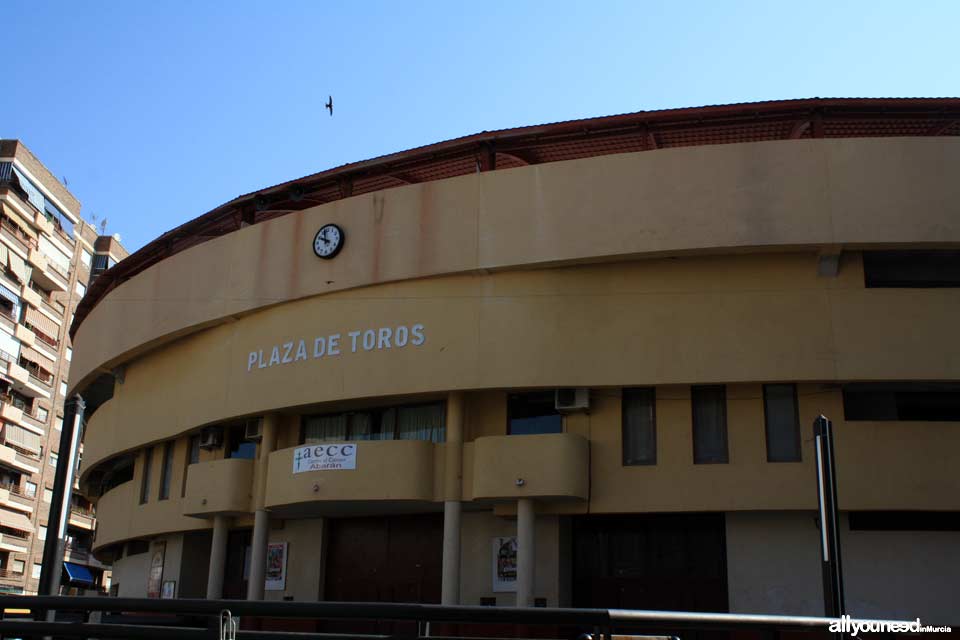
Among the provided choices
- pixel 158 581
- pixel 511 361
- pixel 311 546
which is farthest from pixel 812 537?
pixel 158 581

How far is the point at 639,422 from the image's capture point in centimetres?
1900

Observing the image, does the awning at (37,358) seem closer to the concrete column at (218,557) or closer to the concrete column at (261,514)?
the concrete column at (218,557)

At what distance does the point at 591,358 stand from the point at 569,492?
2.51m

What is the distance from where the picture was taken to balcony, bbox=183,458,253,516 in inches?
870

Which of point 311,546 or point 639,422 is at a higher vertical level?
point 639,422

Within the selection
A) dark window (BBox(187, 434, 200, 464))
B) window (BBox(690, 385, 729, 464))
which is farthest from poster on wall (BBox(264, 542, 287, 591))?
window (BBox(690, 385, 729, 464))

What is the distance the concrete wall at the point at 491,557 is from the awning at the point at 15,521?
41.5 metres

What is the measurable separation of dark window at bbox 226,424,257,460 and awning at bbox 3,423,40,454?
3600 centimetres

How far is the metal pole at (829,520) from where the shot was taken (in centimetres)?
1088

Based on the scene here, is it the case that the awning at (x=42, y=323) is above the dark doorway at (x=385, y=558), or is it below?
above

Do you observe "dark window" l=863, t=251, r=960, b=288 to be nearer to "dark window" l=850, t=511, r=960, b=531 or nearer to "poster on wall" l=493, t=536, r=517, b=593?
"dark window" l=850, t=511, r=960, b=531

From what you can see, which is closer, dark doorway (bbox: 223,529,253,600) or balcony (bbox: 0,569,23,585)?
dark doorway (bbox: 223,529,253,600)

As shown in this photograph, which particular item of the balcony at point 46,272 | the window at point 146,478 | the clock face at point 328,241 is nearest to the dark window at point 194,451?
the window at point 146,478

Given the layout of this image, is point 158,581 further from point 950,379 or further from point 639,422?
point 950,379
